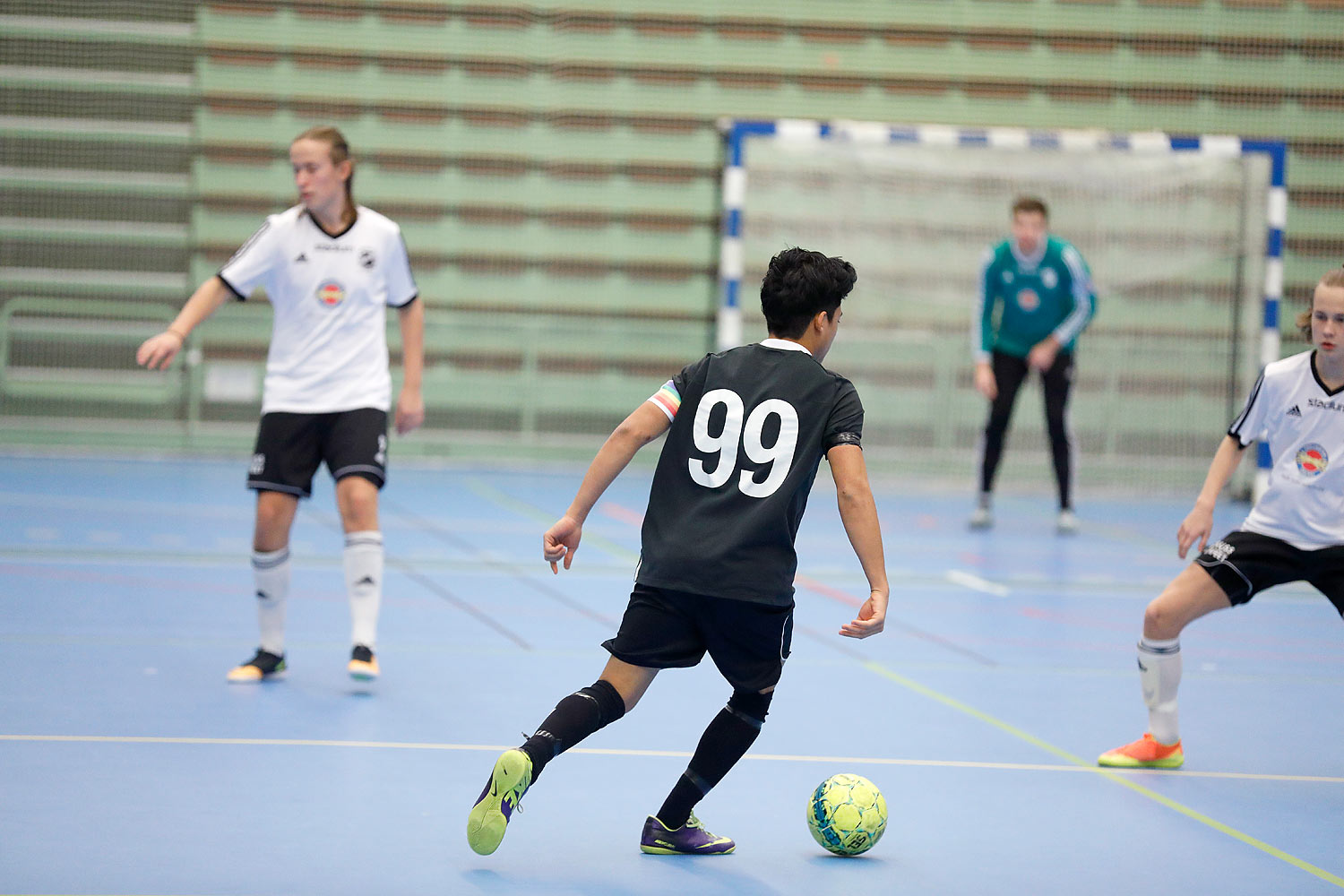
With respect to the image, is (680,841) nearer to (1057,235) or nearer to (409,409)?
(409,409)

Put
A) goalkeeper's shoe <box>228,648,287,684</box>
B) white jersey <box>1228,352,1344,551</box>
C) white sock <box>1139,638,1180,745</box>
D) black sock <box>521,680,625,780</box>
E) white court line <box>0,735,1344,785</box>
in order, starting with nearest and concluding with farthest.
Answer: black sock <box>521,680,625,780</box>, white court line <box>0,735,1344,785</box>, white jersey <box>1228,352,1344,551</box>, white sock <box>1139,638,1180,745</box>, goalkeeper's shoe <box>228,648,287,684</box>

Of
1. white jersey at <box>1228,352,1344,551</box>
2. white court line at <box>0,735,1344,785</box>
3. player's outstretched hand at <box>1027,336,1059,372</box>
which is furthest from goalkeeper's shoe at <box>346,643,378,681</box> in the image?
player's outstretched hand at <box>1027,336,1059,372</box>

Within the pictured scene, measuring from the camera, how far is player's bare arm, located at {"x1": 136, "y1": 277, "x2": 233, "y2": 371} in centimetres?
456

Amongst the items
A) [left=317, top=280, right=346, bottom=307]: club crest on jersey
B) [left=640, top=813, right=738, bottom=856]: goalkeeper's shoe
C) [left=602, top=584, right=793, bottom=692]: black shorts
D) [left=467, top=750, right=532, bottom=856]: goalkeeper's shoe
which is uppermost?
[left=317, top=280, right=346, bottom=307]: club crest on jersey

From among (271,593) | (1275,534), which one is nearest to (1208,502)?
(1275,534)

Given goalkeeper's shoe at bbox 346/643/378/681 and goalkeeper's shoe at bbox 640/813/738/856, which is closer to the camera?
goalkeeper's shoe at bbox 640/813/738/856

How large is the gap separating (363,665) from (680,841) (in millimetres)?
1899

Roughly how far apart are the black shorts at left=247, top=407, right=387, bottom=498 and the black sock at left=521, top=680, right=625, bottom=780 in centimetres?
193

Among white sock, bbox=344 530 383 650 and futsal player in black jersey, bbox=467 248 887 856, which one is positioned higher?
futsal player in black jersey, bbox=467 248 887 856

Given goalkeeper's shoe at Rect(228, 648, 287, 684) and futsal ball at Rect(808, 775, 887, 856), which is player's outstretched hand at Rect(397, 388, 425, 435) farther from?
futsal ball at Rect(808, 775, 887, 856)

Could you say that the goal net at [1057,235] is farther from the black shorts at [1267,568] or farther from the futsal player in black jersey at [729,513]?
the futsal player in black jersey at [729,513]

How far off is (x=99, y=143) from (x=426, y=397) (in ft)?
11.9

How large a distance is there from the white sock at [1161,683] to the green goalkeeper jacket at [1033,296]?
5.35m

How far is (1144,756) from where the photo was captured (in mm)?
4324
